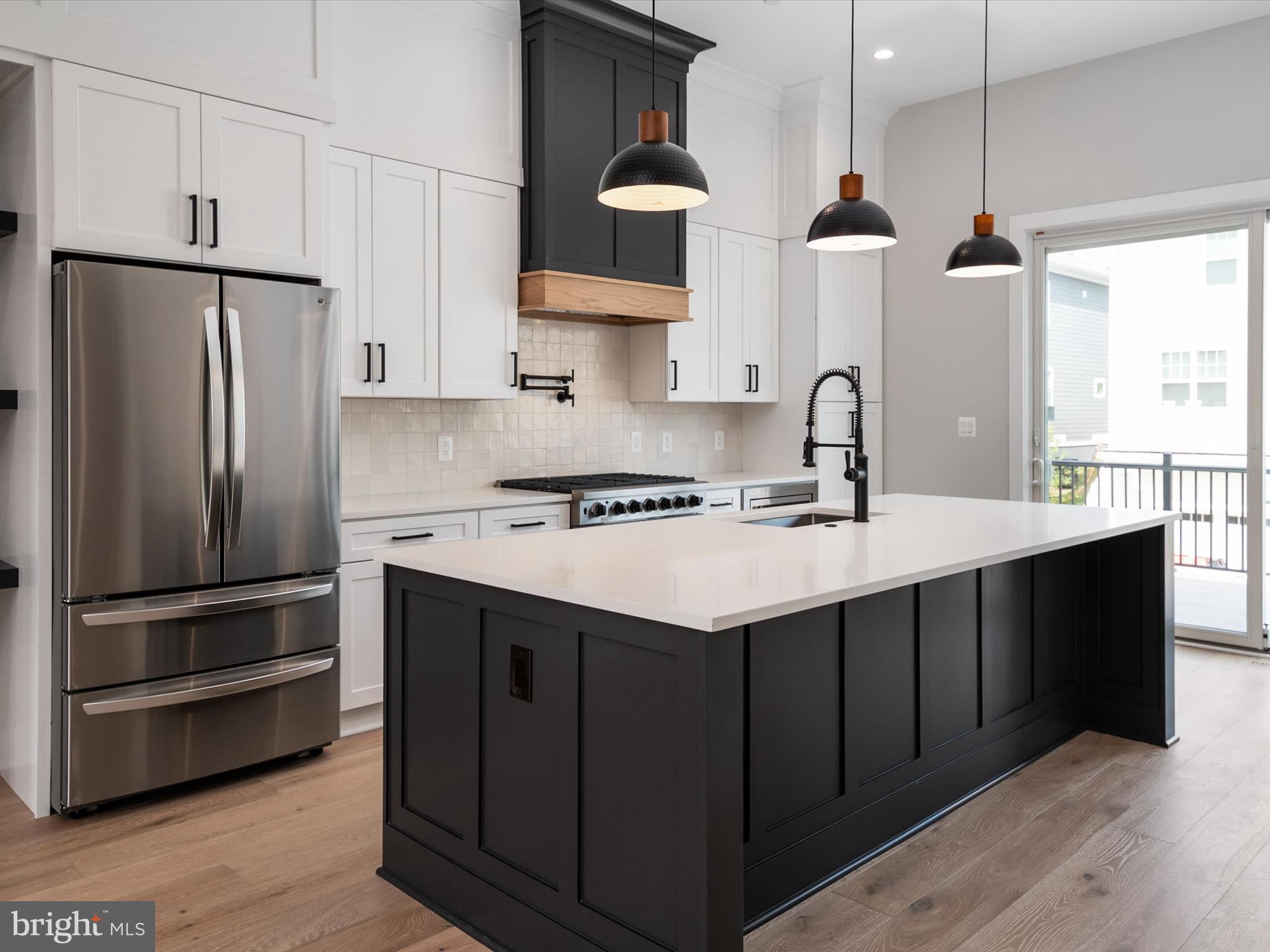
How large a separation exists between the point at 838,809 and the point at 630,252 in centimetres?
307

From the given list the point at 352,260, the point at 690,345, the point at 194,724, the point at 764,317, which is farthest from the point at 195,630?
the point at 764,317

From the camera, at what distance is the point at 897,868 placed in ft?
8.35

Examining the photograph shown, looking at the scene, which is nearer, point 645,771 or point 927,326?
point 645,771

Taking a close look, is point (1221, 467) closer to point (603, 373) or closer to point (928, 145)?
point (928, 145)

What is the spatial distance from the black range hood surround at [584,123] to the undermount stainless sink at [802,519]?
5.24ft

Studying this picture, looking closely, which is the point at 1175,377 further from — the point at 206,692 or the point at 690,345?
the point at 206,692

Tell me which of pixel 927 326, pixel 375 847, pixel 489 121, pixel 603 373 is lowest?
pixel 375 847

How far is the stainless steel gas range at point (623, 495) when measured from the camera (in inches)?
168

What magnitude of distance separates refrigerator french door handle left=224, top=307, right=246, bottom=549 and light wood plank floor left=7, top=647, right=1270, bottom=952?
91 cm

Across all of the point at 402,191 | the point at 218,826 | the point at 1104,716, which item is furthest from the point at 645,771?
the point at 402,191

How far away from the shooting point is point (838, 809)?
8.16 feet

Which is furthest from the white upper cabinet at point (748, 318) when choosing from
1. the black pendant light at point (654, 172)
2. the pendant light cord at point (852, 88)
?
the black pendant light at point (654, 172)

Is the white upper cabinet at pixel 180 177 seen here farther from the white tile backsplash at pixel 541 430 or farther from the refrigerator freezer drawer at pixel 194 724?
the refrigerator freezer drawer at pixel 194 724

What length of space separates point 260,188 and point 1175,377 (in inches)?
184
